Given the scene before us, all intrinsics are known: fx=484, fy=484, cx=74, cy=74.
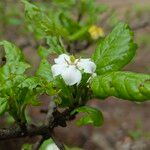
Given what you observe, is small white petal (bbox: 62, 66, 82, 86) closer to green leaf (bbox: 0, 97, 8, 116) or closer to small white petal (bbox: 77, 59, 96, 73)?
small white petal (bbox: 77, 59, 96, 73)

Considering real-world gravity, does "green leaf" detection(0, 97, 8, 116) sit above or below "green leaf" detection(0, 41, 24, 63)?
below

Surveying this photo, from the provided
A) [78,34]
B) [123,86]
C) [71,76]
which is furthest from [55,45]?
[78,34]

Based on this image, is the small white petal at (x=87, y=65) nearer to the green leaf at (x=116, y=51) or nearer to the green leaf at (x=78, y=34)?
the green leaf at (x=116, y=51)

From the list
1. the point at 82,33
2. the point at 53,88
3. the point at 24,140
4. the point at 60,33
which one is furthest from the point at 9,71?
the point at 24,140

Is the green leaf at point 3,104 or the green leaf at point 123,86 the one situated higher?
the green leaf at point 123,86

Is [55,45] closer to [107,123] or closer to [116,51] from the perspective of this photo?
[116,51]

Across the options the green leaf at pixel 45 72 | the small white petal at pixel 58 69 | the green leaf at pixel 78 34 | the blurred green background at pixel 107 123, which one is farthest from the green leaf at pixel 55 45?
the blurred green background at pixel 107 123

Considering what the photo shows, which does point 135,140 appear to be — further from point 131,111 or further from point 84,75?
point 84,75

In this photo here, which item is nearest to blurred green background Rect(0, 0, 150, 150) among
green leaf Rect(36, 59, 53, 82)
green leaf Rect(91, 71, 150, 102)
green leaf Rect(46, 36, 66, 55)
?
green leaf Rect(46, 36, 66, 55)
